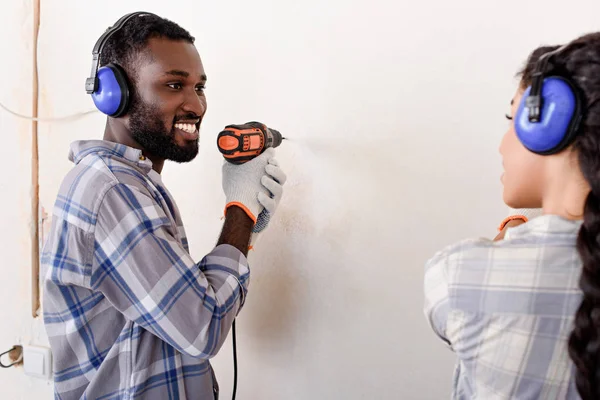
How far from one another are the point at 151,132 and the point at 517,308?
0.73m

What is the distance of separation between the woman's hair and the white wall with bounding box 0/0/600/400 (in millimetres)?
427

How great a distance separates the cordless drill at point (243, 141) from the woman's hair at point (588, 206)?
2.00ft

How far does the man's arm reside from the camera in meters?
1.00

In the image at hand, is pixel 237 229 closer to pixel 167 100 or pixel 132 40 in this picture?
pixel 167 100

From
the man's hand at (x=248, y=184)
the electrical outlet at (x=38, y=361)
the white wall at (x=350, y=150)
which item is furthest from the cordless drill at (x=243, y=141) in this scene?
the electrical outlet at (x=38, y=361)

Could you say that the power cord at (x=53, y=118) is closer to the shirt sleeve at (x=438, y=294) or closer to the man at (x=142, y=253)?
the man at (x=142, y=253)

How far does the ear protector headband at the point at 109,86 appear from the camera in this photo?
3.16 feet

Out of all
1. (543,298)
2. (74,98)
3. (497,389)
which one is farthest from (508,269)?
(74,98)

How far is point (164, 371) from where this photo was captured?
93 centimetres

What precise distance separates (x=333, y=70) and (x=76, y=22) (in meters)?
0.78

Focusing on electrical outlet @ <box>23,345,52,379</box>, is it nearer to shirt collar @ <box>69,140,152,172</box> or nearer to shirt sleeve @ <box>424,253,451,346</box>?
shirt collar @ <box>69,140,152,172</box>

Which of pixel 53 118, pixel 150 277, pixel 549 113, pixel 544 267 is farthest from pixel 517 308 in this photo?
pixel 53 118

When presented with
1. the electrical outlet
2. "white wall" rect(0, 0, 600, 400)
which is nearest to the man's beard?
"white wall" rect(0, 0, 600, 400)

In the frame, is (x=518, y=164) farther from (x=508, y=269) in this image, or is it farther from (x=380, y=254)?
(x=380, y=254)
